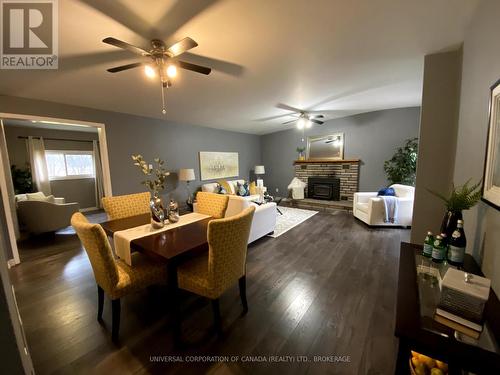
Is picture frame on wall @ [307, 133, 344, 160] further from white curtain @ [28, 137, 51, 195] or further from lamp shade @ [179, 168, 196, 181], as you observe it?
white curtain @ [28, 137, 51, 195]

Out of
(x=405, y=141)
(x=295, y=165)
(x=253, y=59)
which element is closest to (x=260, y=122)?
(x=295, y=165)

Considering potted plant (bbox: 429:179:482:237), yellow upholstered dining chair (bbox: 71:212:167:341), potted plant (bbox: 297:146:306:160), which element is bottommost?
yellow upholstered dining chair (bbox: 71:212:167:341)

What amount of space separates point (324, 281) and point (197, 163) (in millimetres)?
4187

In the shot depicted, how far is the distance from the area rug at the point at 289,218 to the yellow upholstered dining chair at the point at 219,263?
6.87ft

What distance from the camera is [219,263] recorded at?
1.51 metres

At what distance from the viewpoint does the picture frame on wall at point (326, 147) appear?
5.80 m

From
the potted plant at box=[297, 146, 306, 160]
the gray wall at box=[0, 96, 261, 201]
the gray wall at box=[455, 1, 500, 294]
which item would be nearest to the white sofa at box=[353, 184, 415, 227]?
the gray wall at box=[455, 1, 500, 294]

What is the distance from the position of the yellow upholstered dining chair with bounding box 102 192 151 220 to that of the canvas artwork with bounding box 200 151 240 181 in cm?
289

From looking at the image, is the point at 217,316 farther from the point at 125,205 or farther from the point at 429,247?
the point at 125,205

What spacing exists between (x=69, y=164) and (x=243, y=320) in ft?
22.4

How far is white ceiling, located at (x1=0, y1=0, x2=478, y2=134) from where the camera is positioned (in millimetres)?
1619

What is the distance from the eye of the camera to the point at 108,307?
195cm

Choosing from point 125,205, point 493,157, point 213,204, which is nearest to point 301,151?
point 213,204

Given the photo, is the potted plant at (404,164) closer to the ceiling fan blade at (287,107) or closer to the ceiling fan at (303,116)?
the ceiling fan at (303,116)
